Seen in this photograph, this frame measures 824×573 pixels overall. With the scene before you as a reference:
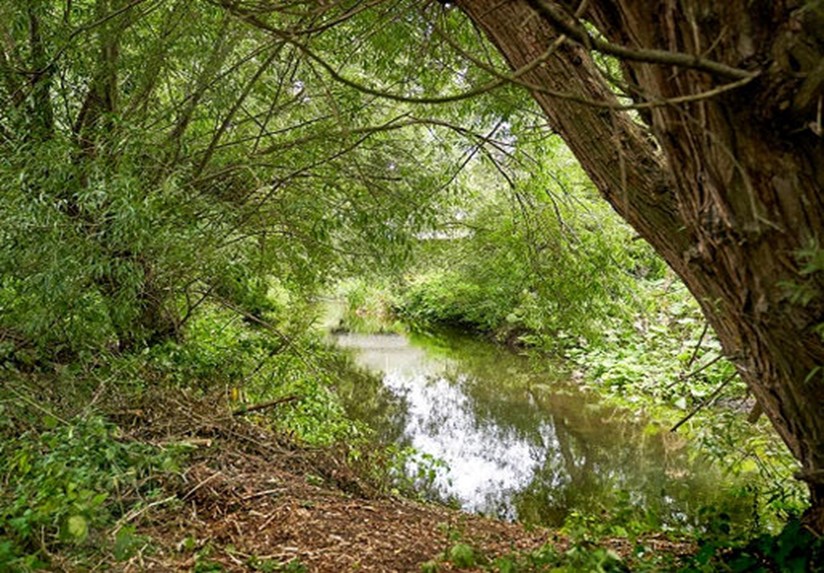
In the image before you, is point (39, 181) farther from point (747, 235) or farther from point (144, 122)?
point (747, 235)

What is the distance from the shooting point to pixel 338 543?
272 centimetres

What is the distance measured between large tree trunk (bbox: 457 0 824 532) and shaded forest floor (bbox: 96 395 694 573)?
135 centimetres

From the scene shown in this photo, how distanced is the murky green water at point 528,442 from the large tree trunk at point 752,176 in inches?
62.1

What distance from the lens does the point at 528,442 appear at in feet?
21.2

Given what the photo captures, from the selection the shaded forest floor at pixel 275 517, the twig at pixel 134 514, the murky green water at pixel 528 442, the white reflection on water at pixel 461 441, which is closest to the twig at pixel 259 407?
the shaded forest floor at pixel 275 517

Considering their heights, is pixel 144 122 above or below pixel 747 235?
above

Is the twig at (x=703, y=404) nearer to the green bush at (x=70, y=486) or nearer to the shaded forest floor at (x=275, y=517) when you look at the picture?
the shaded forest floor at (x=275, y=517)

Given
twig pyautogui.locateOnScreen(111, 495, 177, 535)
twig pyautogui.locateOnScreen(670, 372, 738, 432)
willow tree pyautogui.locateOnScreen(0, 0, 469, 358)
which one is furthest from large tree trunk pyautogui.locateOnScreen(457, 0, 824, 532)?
twig pyautogui.locateOnScreen(111, 495, 177, 535)

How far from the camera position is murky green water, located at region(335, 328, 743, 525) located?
5023 millimetres

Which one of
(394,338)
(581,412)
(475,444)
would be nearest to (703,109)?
(475,444)

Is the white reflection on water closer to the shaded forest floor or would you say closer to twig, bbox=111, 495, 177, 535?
the shaded forest floor

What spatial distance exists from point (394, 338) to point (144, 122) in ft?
31.5

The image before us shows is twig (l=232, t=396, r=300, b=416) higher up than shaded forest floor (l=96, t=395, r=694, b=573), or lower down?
higher up

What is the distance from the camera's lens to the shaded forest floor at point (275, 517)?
8.18 feet
